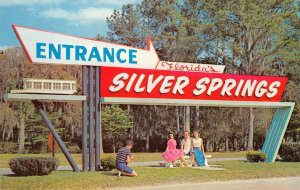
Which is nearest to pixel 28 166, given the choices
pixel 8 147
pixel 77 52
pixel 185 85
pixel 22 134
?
pixel 77 52

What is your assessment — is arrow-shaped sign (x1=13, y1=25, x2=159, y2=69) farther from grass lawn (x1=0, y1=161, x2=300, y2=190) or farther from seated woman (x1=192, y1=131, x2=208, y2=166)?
grass lawn (x1=0, y1=161, x2=300, y2=190)

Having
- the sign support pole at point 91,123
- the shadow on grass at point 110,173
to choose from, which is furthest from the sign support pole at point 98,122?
the shadow on grass at point 110,173

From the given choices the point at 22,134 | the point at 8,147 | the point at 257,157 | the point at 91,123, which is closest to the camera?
the point at 91,123

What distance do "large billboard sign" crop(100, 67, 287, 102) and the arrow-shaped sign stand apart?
39 centimetres

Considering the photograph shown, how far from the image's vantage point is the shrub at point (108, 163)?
67.7 ft

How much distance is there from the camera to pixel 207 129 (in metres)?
52.1

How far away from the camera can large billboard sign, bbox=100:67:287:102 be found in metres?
21.5

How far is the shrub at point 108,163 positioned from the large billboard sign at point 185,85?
2543mm

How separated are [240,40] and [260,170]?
26.2 m

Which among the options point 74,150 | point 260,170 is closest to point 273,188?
point 260,170

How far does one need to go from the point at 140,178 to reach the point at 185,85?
20.8ft

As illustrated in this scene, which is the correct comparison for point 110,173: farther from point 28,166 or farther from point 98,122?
point 28,166

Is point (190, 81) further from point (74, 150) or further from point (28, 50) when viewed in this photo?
point (74, 150)

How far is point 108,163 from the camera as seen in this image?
67.8 ft
